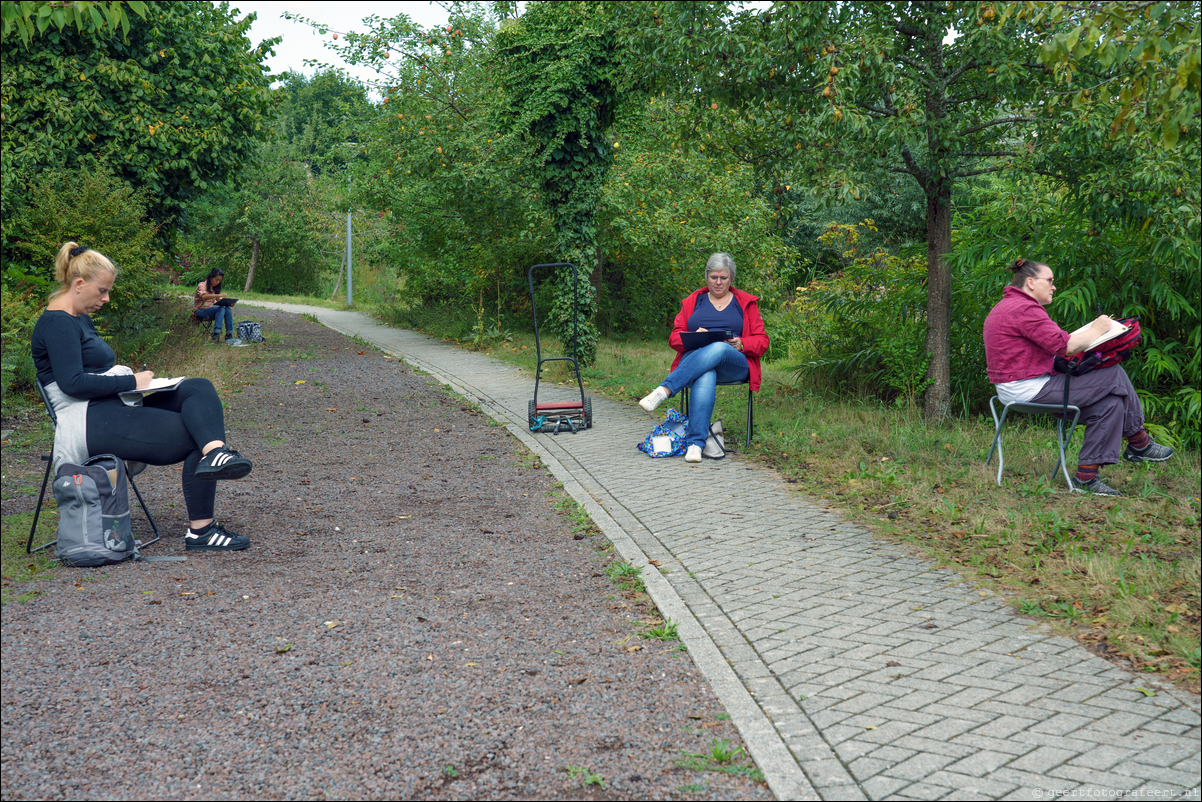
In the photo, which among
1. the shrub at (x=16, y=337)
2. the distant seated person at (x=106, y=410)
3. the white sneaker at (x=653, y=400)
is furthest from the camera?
the shrub at (x=16, y=337)

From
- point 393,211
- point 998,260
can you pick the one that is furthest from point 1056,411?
point 393,211

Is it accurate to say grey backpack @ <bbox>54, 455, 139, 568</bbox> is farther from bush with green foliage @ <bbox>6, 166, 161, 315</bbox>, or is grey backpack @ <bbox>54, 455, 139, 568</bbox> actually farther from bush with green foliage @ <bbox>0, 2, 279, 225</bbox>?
bush with green foliage @ <bbox>0, 2, 279, 225</bbox>

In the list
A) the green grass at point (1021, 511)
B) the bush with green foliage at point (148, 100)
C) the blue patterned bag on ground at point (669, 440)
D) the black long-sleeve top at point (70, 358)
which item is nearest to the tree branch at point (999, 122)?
the green grass at point (1021, 511)

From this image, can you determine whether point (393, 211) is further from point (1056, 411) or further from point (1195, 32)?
point (1195, 32)

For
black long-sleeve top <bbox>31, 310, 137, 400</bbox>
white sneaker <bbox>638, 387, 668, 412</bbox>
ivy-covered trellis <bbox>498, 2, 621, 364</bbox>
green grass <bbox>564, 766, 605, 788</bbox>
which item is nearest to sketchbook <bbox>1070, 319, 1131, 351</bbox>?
white sneaker <bbox>638, 387, 668, 412</bbox>

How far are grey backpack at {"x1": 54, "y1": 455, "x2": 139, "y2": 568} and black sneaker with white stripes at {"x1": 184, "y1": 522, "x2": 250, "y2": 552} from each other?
446 mm

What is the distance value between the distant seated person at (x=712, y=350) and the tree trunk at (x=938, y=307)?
1851 millimetres

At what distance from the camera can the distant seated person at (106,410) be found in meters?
5.25

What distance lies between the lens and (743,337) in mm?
8750

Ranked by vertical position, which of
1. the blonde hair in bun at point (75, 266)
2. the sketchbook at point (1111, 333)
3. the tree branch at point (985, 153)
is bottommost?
the sketchbook at point (1111, 333)

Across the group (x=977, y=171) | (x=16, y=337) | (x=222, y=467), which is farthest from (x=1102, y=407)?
(x=16, y=337)

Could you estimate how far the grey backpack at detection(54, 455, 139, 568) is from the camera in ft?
16.8

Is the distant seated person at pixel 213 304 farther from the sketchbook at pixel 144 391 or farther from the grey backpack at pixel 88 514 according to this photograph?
the grey backpack at pixel 88 514

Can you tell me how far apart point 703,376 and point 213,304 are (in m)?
11.9
